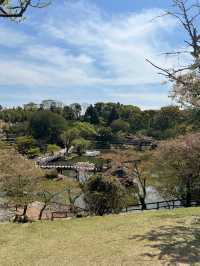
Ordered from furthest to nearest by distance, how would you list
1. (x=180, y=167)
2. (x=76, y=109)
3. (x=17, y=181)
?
(x=76, y=109)
(x=180, y=167)
(x=17, y=181)

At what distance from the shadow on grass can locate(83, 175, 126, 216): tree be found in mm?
7641

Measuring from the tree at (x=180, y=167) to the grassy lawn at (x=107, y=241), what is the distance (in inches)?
381

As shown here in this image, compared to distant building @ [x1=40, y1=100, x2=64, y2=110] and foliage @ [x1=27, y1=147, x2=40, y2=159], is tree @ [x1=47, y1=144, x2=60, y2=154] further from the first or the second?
distant building @ [x1=40, y1=100, x2=64, y2=110]

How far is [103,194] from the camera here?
18453 mm

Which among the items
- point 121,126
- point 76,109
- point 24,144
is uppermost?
point 76,109

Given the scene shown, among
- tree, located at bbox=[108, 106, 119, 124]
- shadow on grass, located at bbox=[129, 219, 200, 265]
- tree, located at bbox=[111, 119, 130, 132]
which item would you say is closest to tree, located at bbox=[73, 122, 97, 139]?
tree, located at bbox=[111, 119, 130, 132]

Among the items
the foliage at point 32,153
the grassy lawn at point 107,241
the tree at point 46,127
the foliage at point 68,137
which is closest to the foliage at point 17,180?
the grassy lawn at point 107,241

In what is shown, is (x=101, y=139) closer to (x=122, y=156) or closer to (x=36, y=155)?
(x=36, y=155)

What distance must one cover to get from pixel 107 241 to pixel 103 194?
9.35m

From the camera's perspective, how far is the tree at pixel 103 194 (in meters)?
18.3

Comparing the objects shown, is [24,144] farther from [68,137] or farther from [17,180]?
[17,180]

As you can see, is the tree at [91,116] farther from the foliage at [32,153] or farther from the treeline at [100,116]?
the foliage at [32,153]

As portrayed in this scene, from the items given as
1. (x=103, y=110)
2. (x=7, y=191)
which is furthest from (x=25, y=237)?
(x=103, y=110)

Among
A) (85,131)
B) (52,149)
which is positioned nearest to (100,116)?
(85,131)
